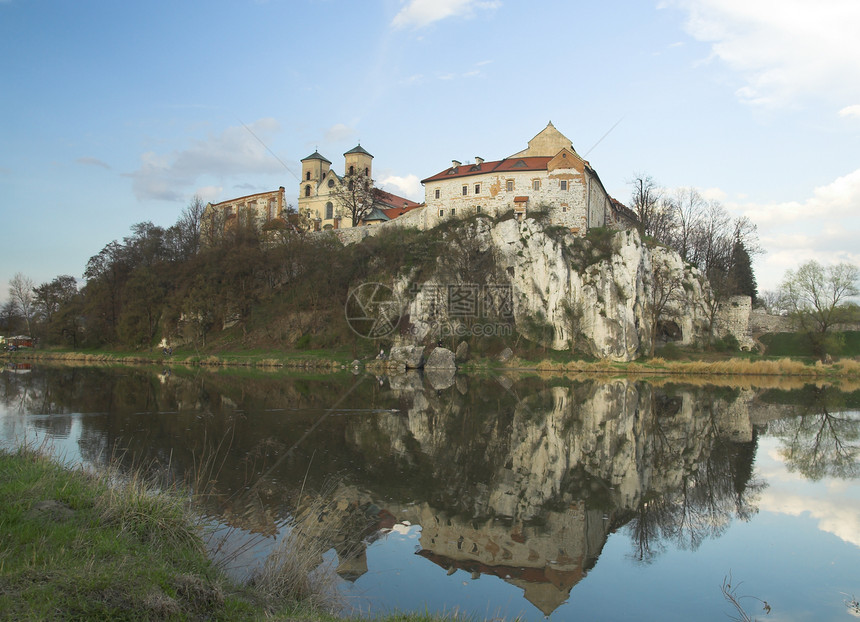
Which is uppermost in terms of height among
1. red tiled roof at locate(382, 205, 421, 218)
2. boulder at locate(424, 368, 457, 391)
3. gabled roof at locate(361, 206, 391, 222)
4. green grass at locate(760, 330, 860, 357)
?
red tiled roof at locate(382, 205, 421, 218)

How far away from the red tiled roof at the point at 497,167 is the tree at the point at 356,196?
889 centimetres

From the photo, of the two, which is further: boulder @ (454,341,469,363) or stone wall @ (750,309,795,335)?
stone wall @ (750,309,795,335)

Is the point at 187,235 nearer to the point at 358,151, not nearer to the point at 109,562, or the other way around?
the point at 358,151

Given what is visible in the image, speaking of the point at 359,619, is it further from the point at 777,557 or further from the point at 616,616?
the point at 777,557

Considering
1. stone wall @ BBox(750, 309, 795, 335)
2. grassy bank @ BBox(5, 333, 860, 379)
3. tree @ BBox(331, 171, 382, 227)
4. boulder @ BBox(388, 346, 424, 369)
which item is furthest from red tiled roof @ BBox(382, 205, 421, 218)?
stone wall @ BBox(750, 309, 795, 335)

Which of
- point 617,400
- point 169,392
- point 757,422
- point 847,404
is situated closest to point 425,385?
point 617,400

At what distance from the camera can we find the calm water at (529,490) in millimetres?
7203

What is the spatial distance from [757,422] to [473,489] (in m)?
13.4

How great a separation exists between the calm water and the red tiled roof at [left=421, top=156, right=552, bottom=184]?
103 ft

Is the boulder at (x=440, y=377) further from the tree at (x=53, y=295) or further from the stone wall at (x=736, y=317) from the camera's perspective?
the tree at (x=53, y=295)

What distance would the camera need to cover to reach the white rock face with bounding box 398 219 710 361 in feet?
142

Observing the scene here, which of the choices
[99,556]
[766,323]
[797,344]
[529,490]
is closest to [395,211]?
[766,323]

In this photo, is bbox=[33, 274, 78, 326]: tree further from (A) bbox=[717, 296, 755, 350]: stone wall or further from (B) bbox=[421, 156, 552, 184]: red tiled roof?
(A) bbox=[717, 296, 755, 350]: stone wall

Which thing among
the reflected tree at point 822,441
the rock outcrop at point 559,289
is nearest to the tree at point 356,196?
the rock outcrop at point 559,289
